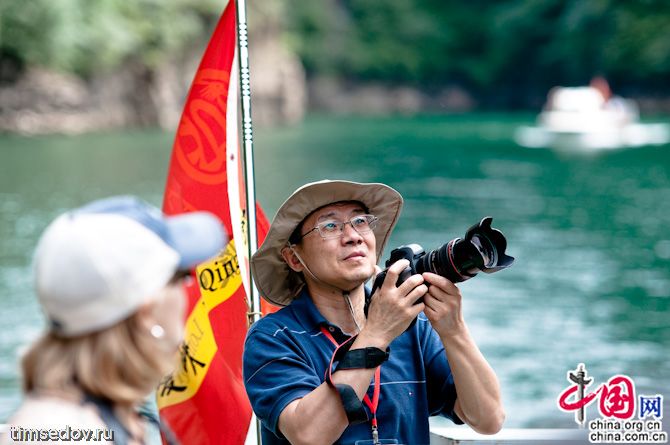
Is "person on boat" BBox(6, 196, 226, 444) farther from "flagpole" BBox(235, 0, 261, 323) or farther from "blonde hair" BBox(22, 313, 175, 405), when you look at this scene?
"flagpole" BBox(235, 0, 261, 323)

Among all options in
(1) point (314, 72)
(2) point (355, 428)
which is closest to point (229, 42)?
(2) point (355, 428)

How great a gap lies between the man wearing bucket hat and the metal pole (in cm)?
22

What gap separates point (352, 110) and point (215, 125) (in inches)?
2062

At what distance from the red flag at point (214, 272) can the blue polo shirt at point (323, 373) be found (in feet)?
1.48

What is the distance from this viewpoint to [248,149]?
2676 mm

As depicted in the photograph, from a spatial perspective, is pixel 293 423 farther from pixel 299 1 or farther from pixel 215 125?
pixel 299 1

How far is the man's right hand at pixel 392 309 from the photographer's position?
6.98ft

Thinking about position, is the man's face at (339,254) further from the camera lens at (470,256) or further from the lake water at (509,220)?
the lake water at (509,220)

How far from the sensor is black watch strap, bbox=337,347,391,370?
2.11 metres

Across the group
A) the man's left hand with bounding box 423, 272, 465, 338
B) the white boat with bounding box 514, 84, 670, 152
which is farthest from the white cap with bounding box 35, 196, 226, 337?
the white boat with bounding box 514, 84, 670, 152

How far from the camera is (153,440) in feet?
15.1

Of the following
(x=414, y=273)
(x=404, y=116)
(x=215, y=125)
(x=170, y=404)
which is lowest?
(x=170, y=404)

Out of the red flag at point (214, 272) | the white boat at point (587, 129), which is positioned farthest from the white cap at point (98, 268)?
the white boat at point (587, 129)

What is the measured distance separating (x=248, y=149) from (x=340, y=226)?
16.0 inches
